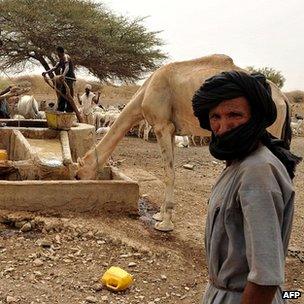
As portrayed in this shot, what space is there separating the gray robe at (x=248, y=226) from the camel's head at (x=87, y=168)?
14.6 ft

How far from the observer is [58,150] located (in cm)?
726

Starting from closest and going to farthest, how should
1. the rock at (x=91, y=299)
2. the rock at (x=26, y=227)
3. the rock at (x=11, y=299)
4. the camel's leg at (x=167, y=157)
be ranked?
the rock at (x=11, y=299)
the rock at (x=91, y=299)
the rock at (x=26, y=227)
the camel's leg at (x=167, y=157)

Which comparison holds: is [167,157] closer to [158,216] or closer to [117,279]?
[158,216]

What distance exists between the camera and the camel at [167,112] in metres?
5.92

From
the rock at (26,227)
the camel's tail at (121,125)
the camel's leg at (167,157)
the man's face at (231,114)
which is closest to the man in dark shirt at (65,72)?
the camel's tail at (121,125)

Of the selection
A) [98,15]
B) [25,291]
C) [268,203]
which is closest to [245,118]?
[268,203]

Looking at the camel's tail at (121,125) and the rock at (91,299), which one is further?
the camel's tail at (121,125)

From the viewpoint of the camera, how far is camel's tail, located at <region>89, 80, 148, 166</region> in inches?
244

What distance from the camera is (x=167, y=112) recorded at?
5.96 meters

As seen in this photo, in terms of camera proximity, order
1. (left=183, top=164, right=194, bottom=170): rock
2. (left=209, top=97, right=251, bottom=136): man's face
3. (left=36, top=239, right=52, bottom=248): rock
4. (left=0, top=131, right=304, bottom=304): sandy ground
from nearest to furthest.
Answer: (left=209, top=97, right=251, bottom=136): man's face, (left=0, top=131, right=304, bottom=304): sandy ground, (left=36, top=239, right=52, bottom=248): rock, (left=183, top=164, right=194, bottom=170): rock

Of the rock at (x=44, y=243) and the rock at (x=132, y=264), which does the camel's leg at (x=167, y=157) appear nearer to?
the rock at (x=132, y=264)

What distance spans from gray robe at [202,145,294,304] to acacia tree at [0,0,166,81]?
664 inches

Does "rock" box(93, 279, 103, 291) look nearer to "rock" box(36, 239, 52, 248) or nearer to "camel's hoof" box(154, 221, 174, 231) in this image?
"rock" box(36, 239, 52, 248)

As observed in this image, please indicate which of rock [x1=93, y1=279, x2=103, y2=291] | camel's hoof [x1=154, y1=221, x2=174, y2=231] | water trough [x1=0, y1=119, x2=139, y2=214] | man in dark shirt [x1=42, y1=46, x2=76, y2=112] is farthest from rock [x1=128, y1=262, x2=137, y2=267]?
man in dark shirt [x1=42, y1=46, x2=76, y2=112]
